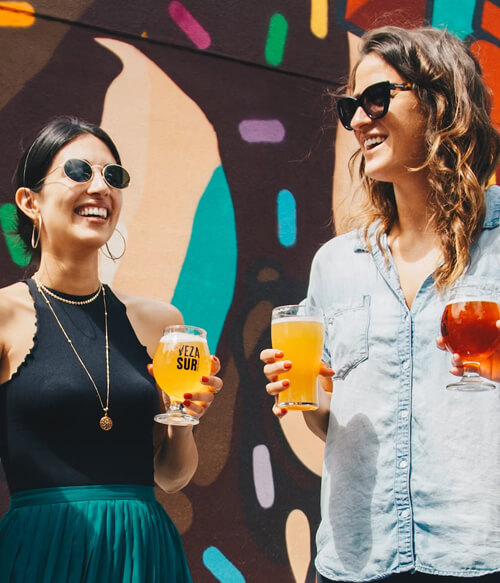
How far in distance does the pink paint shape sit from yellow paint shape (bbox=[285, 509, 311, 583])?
2437 mm

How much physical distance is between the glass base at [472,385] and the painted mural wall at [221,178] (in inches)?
83.4

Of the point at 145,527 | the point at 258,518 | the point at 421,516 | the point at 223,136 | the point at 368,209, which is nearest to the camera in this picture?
the point at 421,516

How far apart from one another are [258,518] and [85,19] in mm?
2578

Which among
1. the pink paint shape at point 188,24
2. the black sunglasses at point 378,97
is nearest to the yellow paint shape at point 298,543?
the black sunglasses at point 378,97

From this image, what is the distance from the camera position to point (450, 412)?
2031 millimetres

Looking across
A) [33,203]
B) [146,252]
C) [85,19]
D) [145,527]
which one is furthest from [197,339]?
[85,19]

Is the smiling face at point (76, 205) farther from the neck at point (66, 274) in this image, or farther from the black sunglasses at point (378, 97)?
the black sunglasses at point (378, 97)

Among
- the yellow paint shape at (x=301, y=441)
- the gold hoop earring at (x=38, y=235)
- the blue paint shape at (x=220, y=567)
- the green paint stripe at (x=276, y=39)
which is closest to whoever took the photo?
the gold hoop earring at (x=38, y=235)

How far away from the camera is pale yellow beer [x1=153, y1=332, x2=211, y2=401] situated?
2268mm

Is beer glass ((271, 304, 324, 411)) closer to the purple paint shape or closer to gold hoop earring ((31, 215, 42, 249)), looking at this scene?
gold hoop earring ((31, 215, 42, 249))

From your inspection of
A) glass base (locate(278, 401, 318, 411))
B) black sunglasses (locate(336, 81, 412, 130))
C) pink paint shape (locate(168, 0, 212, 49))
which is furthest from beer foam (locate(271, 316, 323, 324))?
pink paint shape (locate(168, 0, 212, 49))

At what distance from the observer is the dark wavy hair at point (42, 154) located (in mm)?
2545

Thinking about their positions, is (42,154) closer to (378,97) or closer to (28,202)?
(28,202)

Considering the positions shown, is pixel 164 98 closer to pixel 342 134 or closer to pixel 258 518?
pixel 342 134
